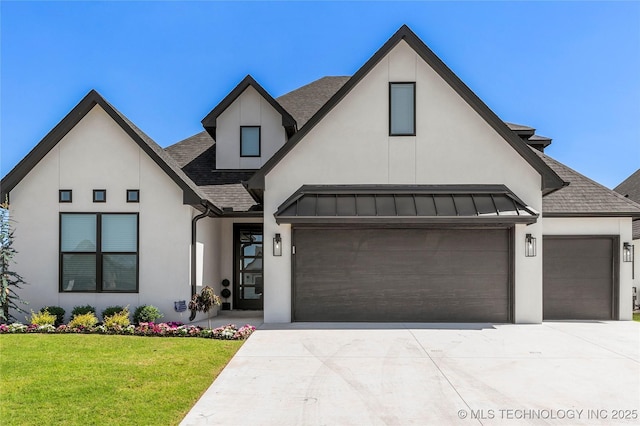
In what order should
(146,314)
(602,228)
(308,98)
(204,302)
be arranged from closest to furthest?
(204,302) → (146,314) → (602,228) → (308,98)

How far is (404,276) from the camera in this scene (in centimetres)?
1184

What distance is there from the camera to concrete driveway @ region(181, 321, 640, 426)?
5426mm

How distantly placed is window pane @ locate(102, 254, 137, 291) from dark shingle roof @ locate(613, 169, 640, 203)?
1006 inches

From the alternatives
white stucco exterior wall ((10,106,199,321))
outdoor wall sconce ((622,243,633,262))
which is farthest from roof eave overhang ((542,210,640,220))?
white stucco exterior wall ((10,106,199,321))

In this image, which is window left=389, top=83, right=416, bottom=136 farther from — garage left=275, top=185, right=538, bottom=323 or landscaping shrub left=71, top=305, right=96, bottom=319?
landscaping shrub left=71, top=305, right=96, bottom=319

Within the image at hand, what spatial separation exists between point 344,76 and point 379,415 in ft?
59.5

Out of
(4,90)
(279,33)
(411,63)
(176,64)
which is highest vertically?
(279,33)

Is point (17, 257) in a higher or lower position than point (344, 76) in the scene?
lower

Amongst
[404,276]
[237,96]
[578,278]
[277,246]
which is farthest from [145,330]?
[578,278]

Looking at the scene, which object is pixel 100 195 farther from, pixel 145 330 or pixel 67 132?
pixel 145 330

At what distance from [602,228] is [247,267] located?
11623mm

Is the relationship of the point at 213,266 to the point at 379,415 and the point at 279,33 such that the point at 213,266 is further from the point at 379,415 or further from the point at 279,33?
the point at 379,415

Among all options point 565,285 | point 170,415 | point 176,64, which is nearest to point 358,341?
point 170,415

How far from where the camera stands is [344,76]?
2075cm
